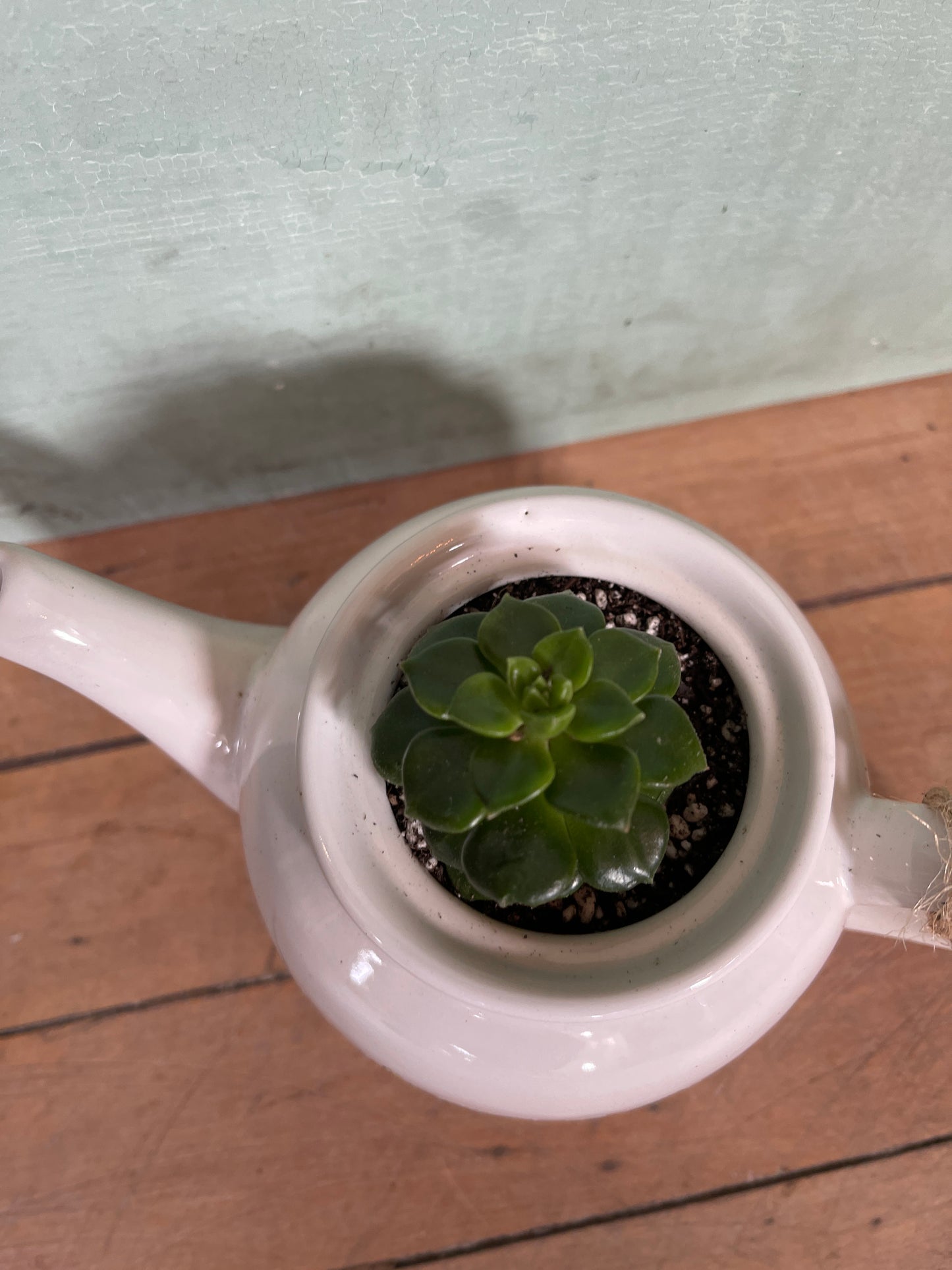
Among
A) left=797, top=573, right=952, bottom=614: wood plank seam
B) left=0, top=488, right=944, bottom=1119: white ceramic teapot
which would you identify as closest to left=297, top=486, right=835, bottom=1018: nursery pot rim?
left=0, top=488, right=944, bottom=1119: white ceramic teapot

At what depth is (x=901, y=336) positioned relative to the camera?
2.62 ft

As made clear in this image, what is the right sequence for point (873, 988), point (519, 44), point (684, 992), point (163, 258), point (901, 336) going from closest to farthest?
point (684, 992), point (519, 44), point (163, 258), point (873, 988), point (901, 336)

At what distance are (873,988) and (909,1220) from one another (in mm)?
162

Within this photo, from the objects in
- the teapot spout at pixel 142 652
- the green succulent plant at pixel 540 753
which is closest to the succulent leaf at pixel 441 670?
the green succulent plant at pixel 540 753

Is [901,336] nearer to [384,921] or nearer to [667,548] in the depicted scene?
[667,548]

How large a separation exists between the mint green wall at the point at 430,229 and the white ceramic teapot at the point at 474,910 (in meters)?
0.23

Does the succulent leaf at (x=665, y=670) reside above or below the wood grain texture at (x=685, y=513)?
above

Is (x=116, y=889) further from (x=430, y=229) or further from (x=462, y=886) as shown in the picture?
(x=430, y=229)

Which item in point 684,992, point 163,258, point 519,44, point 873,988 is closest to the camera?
point 684,992

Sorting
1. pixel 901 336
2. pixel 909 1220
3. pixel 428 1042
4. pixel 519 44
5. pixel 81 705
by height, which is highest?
pixel 519 44

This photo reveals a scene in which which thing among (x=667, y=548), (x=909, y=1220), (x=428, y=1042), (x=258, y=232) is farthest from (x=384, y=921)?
(x=909, y=1220)

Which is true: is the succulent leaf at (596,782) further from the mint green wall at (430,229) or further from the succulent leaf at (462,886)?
the mint green wall at (430,229)

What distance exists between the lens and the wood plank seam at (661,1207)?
0.65 meters

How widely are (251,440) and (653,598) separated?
0.44m
